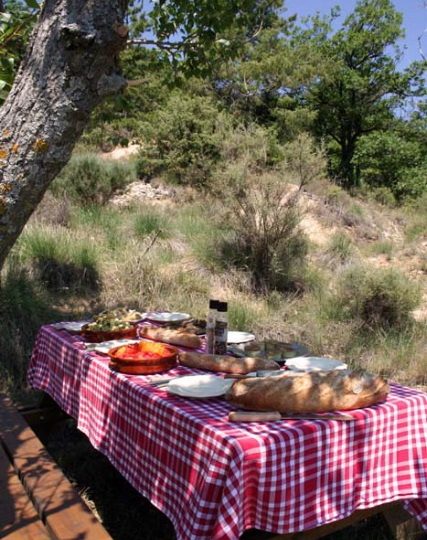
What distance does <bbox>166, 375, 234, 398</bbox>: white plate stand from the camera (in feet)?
7.65

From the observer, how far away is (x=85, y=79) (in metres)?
2.45

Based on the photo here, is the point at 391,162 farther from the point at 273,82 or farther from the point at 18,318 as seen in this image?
the point at 18,318

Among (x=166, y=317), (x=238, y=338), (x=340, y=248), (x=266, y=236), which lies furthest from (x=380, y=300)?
(x=238, y=338)

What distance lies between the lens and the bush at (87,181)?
10727mm

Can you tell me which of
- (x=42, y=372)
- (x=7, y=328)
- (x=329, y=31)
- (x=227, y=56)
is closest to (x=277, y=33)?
(x=329, y=31)

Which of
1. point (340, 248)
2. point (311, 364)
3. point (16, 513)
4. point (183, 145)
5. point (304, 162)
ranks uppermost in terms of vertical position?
point (183, 145)

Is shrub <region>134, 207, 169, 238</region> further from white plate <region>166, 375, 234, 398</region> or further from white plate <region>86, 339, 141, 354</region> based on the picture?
white plate <region>166, 375, 234, 398</region>

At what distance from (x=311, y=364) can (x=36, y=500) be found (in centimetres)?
139

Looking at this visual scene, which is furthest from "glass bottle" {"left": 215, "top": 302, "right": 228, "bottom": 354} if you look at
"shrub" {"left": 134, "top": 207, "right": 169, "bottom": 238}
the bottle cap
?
"shrub" {"left": 134, "top": 207, "right": 169, "bottom": 238}

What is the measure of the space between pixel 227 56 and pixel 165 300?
2997 mm

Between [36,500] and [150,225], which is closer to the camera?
[36,500]

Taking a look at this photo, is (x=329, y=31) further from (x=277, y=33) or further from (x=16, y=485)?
(x=16, y=485)

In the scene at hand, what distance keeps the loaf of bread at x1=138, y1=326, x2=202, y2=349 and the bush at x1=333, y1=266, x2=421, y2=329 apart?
4.12m

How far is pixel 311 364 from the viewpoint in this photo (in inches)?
108
